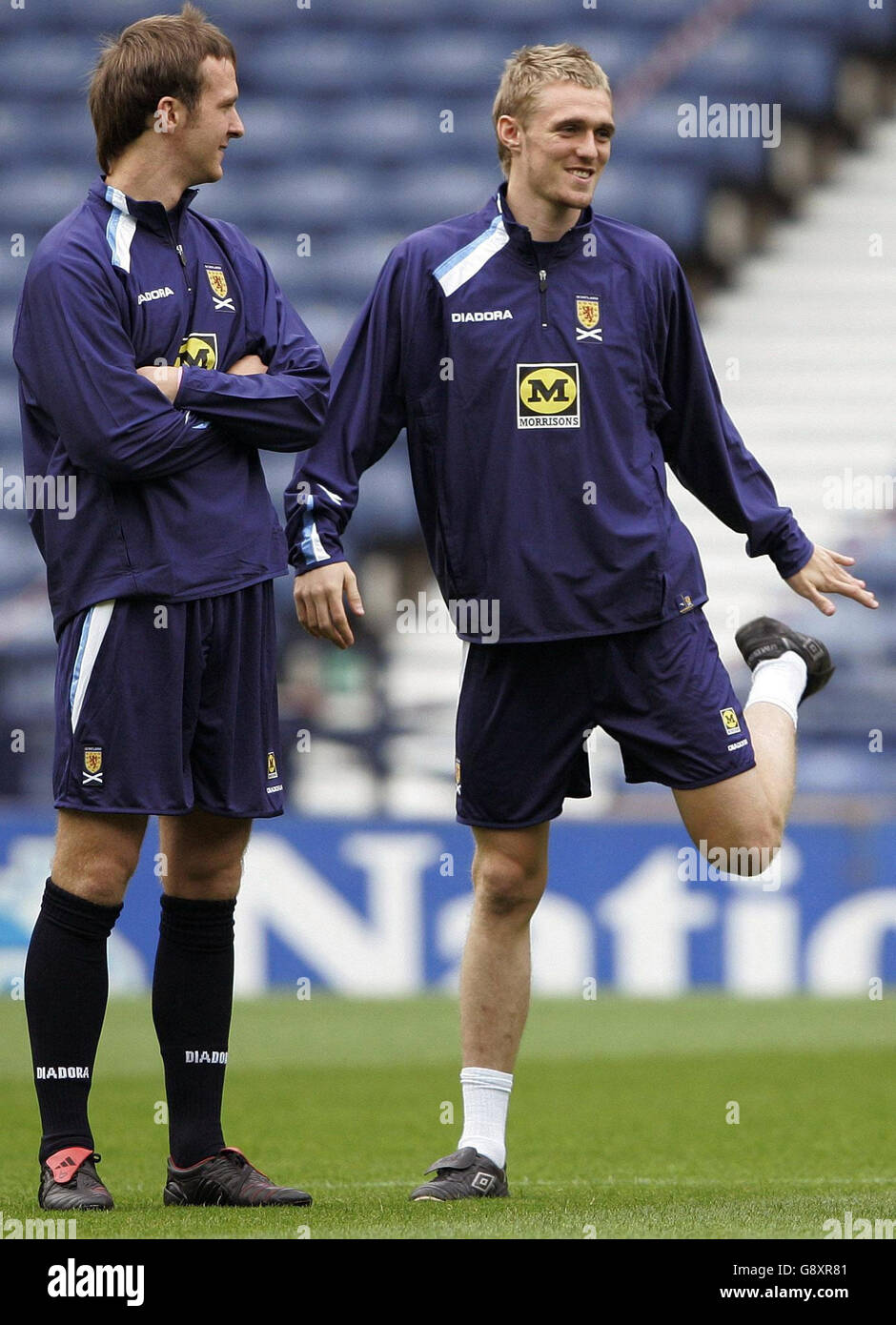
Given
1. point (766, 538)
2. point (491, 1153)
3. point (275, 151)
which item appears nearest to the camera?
point (491, 1153)

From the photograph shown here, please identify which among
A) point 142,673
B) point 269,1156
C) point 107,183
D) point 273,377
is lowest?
point 269,1156

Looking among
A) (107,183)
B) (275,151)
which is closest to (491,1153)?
(107,183)

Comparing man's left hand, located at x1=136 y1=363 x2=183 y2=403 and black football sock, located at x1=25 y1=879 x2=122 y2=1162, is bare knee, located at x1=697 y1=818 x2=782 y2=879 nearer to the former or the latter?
black football sock, located at x1=25 y1=879 x2=122 y2=1162

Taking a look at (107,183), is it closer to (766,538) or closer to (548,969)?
(766,538)

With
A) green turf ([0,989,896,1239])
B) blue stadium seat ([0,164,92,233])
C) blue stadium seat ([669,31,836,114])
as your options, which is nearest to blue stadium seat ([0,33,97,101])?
blue stadium seat ([0,164,92,233])

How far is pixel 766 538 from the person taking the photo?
341 cm

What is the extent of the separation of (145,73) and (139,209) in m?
0.21

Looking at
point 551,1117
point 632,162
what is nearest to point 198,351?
point 551,1117

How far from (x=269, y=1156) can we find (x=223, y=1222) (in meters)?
1.22

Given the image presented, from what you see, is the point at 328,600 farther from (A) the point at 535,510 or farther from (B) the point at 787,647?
(B) the point at 787,647

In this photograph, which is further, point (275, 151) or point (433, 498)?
point (275, 151)

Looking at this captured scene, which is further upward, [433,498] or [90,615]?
[433,498]

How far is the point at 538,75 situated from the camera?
10.3 feet

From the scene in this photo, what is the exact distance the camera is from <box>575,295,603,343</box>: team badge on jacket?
122 inches
